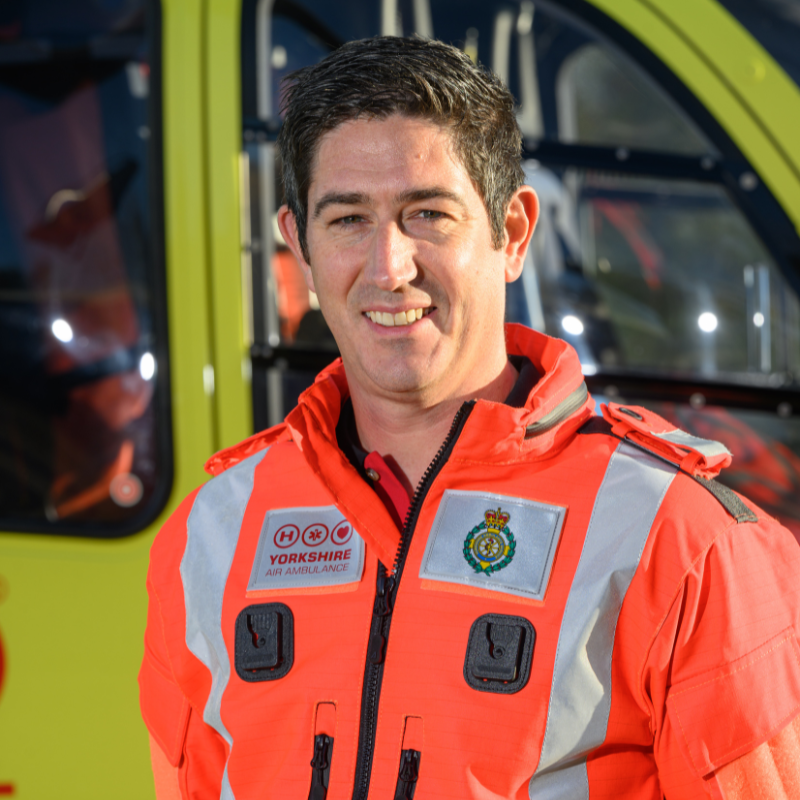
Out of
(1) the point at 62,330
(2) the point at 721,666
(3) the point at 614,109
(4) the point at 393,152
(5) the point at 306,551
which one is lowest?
(2) the point at 721,666

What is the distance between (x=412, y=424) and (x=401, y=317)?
0.56 feet

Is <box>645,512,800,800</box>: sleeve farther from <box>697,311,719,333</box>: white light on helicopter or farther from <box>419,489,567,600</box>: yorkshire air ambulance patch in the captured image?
<box>697,311,719,333</box>: white light on helicopter

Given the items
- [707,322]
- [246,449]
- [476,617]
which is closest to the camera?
[476,617]

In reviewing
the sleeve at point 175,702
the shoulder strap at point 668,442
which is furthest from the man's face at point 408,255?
the sleeve at point 175,702

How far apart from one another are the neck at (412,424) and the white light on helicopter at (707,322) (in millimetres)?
915

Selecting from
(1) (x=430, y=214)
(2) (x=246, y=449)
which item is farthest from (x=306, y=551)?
(1) (x=430, y=214)

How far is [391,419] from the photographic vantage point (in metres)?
1.38

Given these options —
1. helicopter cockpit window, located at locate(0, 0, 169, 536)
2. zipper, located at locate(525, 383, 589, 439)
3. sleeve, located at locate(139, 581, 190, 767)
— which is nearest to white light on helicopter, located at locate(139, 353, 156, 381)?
helicopter cockpit window, located at locate(0, 0, 169, 536)

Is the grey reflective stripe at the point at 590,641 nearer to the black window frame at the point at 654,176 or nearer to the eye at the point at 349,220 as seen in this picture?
the eye at the point at 349,220

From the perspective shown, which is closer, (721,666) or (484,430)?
(721,666)

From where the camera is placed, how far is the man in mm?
1116

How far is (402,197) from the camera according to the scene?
1.30 metres

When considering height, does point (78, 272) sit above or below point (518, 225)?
above

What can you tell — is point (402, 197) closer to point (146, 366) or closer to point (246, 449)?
point (246, 449)
